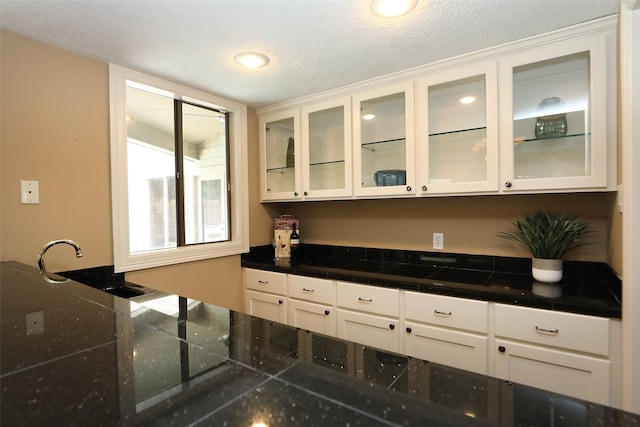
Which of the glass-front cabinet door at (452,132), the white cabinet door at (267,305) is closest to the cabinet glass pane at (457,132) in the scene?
the glass-front cabinet door at (452,132)

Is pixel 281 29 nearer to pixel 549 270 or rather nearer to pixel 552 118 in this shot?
pixel 552 118

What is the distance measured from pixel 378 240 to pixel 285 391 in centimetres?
214

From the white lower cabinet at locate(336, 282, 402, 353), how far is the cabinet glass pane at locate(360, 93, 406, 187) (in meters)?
0.73

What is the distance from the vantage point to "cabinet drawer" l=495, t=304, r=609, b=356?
1346 millimetres

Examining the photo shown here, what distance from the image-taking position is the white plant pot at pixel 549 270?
5.61ft

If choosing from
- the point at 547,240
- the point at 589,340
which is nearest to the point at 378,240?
the point at 547,240

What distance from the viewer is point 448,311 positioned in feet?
5.49

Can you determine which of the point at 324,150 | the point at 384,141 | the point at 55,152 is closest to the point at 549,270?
the point at 384,141

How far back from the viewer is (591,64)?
60.1 inches

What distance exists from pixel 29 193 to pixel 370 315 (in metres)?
1.92

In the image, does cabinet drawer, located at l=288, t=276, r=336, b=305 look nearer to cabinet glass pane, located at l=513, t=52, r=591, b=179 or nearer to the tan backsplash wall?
the tan backsplash wall

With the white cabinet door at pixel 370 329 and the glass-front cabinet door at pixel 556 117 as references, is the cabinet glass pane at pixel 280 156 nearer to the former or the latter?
the white cabinet door at pixel 370 329

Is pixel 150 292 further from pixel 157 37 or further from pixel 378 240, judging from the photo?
pixel 378 240

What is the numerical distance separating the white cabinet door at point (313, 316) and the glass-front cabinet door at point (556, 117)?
1.33 meters
